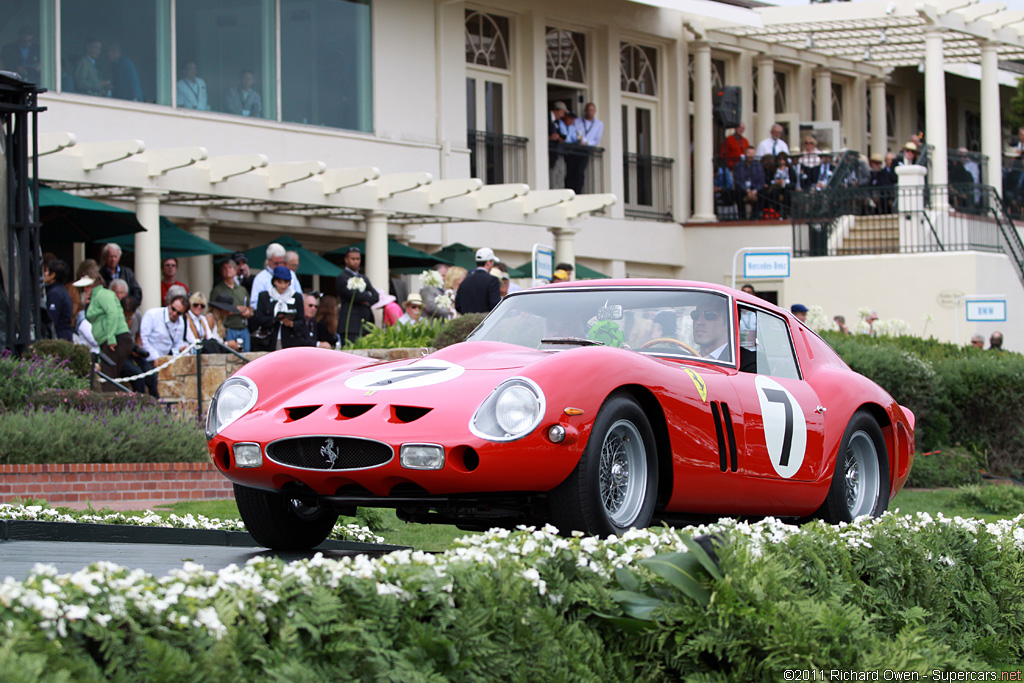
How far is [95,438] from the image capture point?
1180 centimetres

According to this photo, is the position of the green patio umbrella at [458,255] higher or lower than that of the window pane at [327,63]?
lower

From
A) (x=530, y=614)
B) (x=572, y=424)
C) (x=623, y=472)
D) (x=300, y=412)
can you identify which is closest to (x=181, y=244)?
(x=300, y=412)

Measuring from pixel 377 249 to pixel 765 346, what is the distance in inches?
554

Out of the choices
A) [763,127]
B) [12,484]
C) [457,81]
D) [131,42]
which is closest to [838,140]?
[763,127]

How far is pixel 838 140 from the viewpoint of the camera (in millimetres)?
33375

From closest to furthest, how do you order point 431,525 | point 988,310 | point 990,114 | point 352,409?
point 352,409
point 431,525
point 988,310
point 990,114

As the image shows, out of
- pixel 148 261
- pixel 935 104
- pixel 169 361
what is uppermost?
pixel 935 104

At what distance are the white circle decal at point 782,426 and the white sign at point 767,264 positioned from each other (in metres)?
11.3

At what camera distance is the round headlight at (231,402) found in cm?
659

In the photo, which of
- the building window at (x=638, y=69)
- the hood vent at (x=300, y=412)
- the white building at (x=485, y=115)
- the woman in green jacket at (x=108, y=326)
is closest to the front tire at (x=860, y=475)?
the hood vent at (x=300, y=412)

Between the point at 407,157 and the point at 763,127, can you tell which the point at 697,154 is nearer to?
the point at 763,127

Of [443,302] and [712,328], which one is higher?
[443,302]

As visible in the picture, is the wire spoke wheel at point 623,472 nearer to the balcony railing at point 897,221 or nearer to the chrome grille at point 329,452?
the chrome grille at point 329,452

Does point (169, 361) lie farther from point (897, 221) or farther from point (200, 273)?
point (897, 221)
